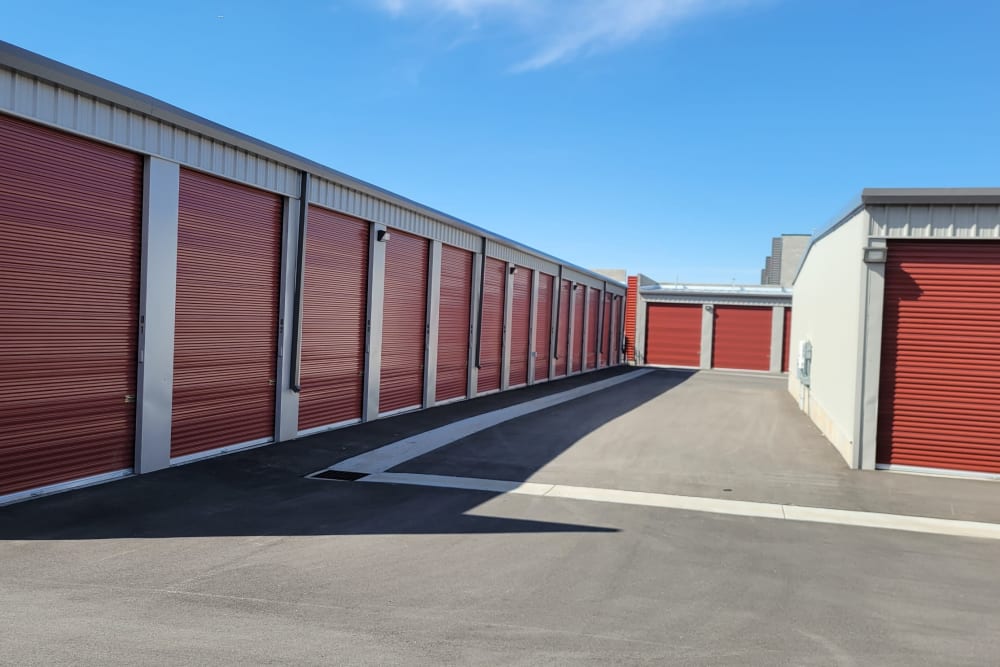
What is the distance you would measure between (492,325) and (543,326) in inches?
215

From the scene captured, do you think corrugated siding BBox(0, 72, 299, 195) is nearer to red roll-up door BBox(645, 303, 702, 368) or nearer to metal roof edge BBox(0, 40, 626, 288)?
metal roof edge BBox(0, 40, 626, 288)

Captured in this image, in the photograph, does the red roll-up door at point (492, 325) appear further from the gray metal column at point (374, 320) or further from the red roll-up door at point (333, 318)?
the red roll-up door at point (333, 318)

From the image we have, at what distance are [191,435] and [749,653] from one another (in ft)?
26.9

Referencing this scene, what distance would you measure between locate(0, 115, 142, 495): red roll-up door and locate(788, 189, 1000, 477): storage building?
10.4m

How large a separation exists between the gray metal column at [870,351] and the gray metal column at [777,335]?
91.9 feet

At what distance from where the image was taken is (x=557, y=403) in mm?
19859

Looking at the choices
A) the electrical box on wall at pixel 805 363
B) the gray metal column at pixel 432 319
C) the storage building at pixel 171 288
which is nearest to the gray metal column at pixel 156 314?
the storage building at pixel 171 288

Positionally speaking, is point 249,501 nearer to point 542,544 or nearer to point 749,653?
point 542,544

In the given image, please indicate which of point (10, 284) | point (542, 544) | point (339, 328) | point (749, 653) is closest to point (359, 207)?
point (339, 328)

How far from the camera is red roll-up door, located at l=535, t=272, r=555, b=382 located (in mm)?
26547

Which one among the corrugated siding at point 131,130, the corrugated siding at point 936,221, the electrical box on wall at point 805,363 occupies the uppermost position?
the corrugated siding at point 131,130

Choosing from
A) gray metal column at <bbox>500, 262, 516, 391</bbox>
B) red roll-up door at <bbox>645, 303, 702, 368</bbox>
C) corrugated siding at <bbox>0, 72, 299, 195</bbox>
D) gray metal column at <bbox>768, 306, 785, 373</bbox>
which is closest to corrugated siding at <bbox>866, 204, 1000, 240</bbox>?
corrugated siding at <bbox>0, 72, 299, 195</bbox>

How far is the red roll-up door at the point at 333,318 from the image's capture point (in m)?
13.1

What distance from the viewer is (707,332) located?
128ft
